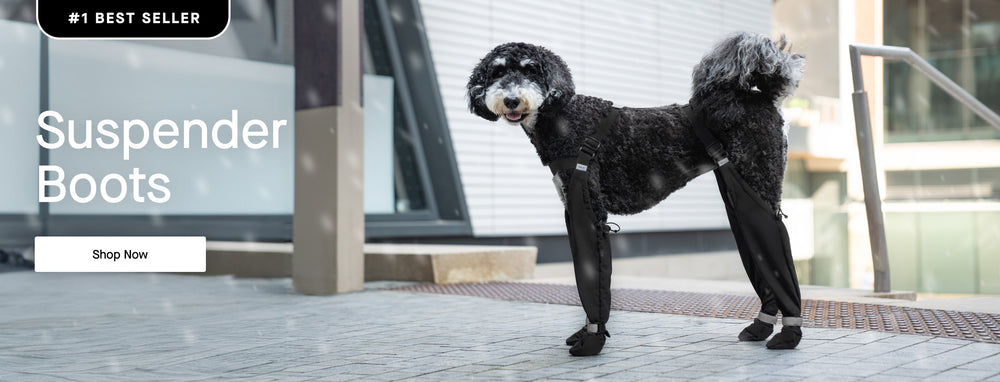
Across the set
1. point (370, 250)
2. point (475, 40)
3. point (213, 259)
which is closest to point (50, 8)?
point (370, 250)

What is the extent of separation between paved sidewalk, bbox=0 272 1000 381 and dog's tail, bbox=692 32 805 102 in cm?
115

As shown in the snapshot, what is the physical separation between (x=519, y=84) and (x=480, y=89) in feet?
0.63

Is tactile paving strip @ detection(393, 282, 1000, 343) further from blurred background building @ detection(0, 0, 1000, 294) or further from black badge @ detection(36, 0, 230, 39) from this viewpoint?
black badge @ detection(36, 0, 230, 39)

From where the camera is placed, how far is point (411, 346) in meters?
4.47

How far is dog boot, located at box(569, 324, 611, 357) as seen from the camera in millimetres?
3998

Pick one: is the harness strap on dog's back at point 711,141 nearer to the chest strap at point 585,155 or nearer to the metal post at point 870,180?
the chest strap at point 585,155

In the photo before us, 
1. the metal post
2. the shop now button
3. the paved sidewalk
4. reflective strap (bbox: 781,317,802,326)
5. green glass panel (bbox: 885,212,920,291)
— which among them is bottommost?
green glass panel (bbox: 885,212,920,291)

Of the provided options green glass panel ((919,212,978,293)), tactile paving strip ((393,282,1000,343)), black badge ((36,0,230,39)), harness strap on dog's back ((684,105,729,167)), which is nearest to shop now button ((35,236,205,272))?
tactile paving strip ((393,282,1000,343))

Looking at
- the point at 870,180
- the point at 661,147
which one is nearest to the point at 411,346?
the point at 661,147

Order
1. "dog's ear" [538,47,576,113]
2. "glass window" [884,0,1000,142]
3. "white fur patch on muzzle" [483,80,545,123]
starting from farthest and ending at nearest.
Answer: "glass window" [884,0,1000,142] < "dog's ear" [538,47,576,113] < "white fur patch on muzzle" [483,80,545,123]

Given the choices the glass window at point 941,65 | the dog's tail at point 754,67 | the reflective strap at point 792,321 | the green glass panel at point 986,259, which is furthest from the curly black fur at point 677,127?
the glass window at point 941,65

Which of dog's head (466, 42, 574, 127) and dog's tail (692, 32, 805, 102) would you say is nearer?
dog's head (466, 42, 574, 127)

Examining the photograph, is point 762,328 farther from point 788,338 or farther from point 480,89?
point 480,89

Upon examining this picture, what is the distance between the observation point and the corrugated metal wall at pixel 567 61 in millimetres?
11516
